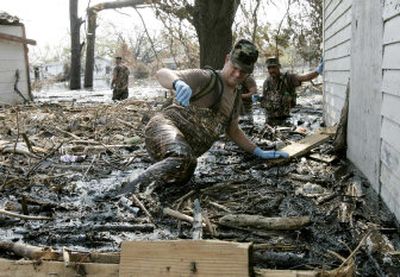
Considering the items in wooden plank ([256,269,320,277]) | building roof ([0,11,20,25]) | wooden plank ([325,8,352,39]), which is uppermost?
building roof ([0,11,20,25])

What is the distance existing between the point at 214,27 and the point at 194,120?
7.47 m

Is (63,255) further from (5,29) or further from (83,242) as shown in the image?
(5,29)

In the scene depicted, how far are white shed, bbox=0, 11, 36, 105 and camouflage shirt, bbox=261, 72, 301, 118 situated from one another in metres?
10.1

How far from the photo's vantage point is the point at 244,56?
4914 mm

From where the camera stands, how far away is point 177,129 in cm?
507

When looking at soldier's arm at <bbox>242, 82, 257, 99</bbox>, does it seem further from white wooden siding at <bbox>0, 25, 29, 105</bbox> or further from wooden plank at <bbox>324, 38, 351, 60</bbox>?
white wooden siding at <bbox>0, 25, 29, 105</bbox>

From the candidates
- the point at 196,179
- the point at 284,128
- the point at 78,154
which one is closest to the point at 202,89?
the point at 196,179

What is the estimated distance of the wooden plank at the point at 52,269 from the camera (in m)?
2.43

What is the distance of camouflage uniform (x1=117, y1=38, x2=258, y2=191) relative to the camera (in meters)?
4.73

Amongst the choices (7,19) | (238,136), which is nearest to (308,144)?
(238,136)

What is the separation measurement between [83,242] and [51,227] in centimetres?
47

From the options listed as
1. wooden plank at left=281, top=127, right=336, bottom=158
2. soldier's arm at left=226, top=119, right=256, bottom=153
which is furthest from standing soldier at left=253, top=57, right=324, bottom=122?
soldier's arm at left=226, top=119, right=256, bottom=153

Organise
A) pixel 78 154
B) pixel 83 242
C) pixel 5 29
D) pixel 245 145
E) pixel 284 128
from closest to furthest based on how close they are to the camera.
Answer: pixel 83 242 → pixel 245 145 → pixel 78 154 → pixel 284 128 → pixel 5 29

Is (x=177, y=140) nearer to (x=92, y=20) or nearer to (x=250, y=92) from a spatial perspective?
(x=250, y=92)
